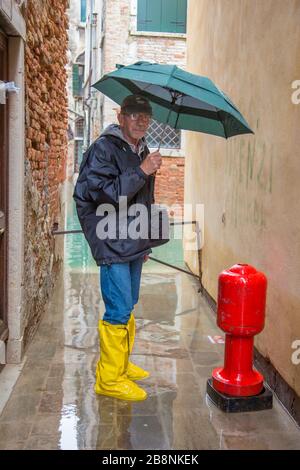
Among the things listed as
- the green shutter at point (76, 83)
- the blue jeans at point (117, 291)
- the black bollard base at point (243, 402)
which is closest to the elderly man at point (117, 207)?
the blue jeans at point (117, 291)

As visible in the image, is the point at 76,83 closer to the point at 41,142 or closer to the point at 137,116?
the point at 41,142

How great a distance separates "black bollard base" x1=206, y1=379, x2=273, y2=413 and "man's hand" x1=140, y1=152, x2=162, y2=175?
1.54 m

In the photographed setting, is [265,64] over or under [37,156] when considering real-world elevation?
over

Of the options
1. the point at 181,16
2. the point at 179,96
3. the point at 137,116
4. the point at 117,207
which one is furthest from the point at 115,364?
the point at 181,16

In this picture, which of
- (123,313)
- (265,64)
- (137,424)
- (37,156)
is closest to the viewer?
(137,424)

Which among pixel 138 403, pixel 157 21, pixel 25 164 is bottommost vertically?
pixel 138 403

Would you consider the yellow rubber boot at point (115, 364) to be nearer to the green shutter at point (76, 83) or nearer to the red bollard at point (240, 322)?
the red bollard at point (240, 322)

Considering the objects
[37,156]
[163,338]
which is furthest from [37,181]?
[163,338]

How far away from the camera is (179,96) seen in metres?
3.79

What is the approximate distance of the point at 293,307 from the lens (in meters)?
3.57

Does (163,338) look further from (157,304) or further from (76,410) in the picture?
(76,410)

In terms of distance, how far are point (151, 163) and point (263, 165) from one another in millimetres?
1204

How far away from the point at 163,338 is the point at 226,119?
7.52ft

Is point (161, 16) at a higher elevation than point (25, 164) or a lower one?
higher
